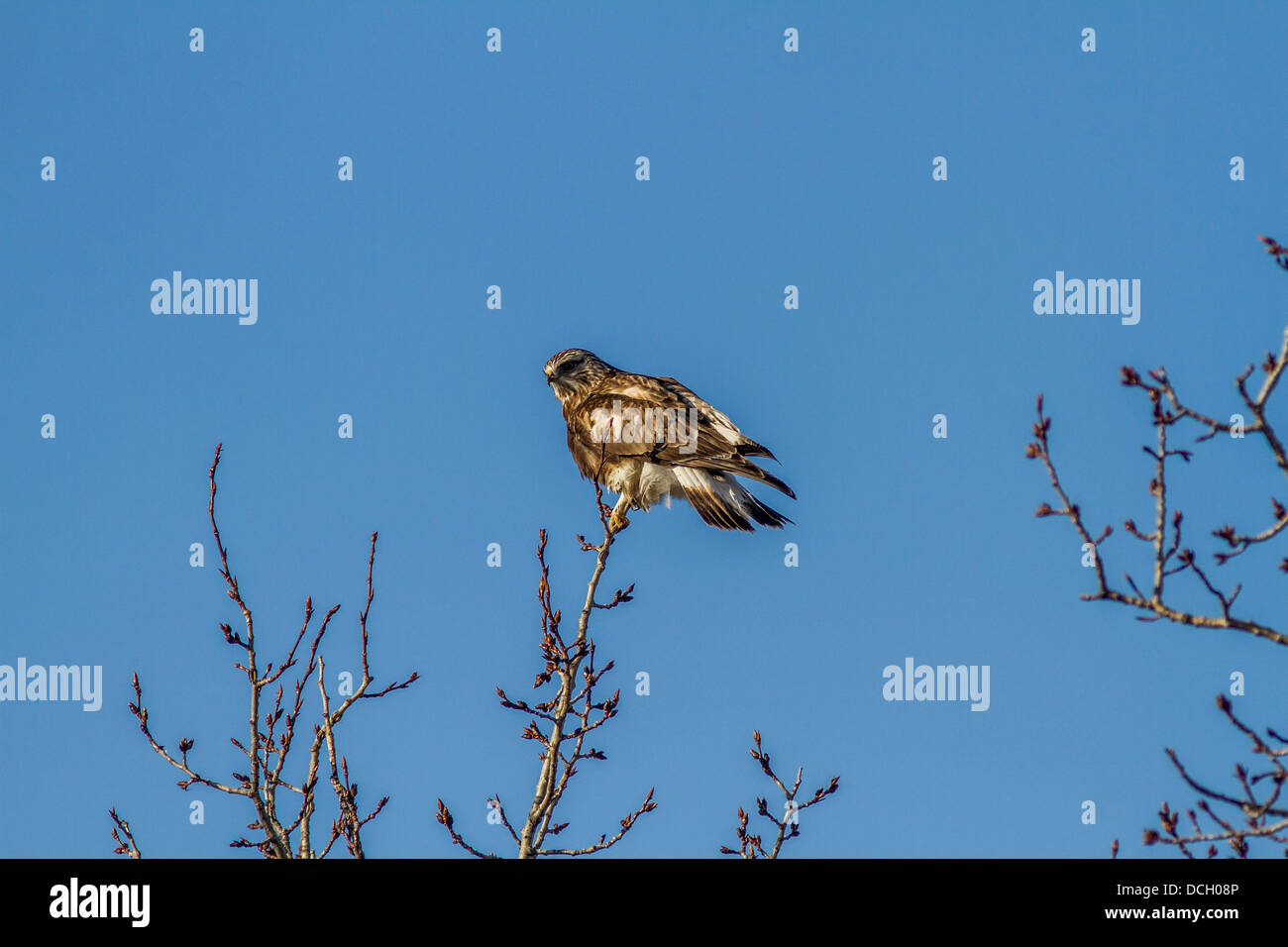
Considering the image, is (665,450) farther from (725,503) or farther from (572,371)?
(572,371)

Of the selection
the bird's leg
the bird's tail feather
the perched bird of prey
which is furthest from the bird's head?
the bird's tail feather

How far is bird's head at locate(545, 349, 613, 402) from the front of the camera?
959 cm

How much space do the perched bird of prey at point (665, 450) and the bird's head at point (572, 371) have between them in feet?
0.58

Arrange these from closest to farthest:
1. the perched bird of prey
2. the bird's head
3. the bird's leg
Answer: the bird's leg, the perched bird of prey, the bird's head

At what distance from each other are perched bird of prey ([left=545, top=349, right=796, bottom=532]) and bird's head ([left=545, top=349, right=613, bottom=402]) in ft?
0.58

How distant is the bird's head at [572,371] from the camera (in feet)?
31.5

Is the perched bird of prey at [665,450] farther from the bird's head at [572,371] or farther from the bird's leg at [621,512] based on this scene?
the bird's head at [572,371]

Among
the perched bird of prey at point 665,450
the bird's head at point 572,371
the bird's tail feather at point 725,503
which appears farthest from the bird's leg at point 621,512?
the bird's head at point 572,371

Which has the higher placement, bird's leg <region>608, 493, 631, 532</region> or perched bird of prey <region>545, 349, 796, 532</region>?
perched bird of prey <region>545, 349, 796, 532</region>

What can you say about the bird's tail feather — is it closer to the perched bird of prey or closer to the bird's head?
the perched bird of prey
